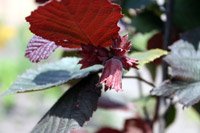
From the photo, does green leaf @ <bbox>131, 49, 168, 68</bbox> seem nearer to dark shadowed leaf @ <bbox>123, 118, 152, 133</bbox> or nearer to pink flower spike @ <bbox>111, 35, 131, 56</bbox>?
pink flower spike @ <bbox>111, 35, 131, 56</bbox>

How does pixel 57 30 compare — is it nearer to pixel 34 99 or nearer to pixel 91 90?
pixel 91 90

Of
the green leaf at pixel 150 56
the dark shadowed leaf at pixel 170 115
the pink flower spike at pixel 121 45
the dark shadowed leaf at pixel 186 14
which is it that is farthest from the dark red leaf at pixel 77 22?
the dark shadowed leaf at pixel 170 115

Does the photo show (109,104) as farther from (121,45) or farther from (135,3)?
(121,45)

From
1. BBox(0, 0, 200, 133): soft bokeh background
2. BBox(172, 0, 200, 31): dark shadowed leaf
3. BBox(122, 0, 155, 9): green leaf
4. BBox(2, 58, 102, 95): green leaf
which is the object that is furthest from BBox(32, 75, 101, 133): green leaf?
BBox(0, 0, 200, 133): soft bokeh background

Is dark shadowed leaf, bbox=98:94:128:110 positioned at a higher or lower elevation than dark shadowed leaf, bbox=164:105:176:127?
higher

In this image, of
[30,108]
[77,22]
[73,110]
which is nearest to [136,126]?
[73,110]

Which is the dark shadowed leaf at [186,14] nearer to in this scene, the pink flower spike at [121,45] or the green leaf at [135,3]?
the green leaf at [135,3]
